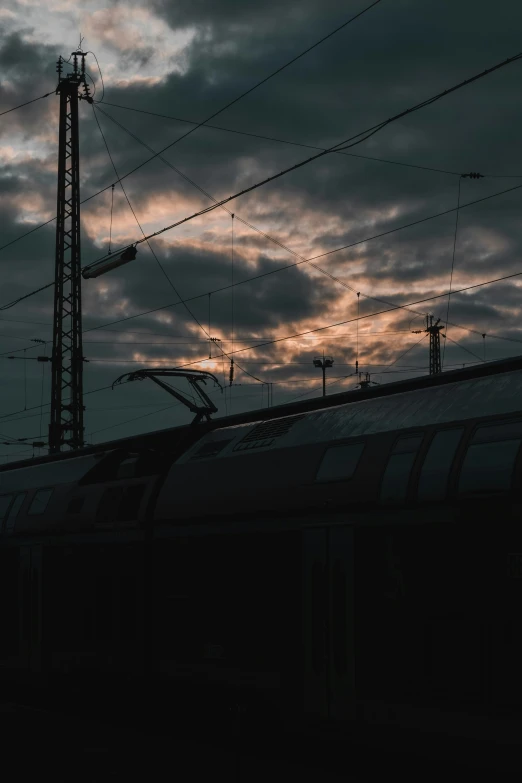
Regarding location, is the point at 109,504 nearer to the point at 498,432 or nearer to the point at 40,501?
the point at 40,501

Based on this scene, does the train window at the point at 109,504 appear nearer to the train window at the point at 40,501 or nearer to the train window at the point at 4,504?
the train window at the point at 40,501

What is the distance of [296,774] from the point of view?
12242 mm

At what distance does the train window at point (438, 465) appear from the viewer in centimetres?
1123

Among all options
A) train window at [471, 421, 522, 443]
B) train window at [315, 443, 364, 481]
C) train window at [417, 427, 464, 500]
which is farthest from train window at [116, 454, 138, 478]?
train window at [471, 421, 522, 443]

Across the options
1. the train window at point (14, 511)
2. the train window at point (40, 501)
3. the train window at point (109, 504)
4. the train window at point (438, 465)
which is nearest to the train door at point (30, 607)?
the train window at point (40, 501)

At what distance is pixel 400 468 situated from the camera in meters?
11.9

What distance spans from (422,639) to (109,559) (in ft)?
26.0

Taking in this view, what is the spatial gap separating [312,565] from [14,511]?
10.5 m

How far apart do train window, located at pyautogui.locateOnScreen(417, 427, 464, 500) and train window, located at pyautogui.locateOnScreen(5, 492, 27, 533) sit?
39.7ft

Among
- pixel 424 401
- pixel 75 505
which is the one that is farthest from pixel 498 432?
pixel 75 505

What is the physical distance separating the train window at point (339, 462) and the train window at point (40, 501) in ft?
28.4

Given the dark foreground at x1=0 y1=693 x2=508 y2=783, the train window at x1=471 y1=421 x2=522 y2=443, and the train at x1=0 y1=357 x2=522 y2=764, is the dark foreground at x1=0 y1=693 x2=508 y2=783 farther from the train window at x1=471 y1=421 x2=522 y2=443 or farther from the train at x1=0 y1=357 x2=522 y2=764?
the train window at x1=471 y1=421 x2=522 y2=443

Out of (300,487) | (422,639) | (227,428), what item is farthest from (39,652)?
(422,639)

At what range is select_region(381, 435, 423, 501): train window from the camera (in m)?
11.8
